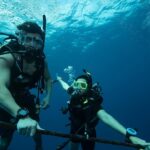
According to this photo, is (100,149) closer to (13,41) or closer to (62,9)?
(62,9)

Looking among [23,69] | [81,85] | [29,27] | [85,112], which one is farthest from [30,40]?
[85,112]

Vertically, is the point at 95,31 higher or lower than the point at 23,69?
higher

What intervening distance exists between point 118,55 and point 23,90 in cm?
4034

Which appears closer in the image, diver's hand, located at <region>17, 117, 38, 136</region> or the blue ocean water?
diver's hand, located at <region>17, 117, 38, 136</region>

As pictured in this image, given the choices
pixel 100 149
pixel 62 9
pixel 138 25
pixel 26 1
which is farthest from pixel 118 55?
pixel 26 1

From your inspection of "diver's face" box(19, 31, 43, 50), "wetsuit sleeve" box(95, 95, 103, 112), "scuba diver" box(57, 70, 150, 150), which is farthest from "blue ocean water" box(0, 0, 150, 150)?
"diver's face" box(19, 31, 43, 50)

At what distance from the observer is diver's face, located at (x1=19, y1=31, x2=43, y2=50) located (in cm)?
437

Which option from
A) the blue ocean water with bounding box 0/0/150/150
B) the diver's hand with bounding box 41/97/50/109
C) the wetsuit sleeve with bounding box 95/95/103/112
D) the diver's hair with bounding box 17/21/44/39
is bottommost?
the diver's hand with bounding box 41/97/50/109

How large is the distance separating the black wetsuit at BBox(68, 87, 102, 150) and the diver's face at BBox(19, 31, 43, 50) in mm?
2321

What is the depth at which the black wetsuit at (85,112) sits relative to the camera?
6309 mm

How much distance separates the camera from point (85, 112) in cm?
648

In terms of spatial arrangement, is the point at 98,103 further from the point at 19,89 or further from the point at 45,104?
the point at 19,89

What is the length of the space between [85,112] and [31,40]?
8.73 ft

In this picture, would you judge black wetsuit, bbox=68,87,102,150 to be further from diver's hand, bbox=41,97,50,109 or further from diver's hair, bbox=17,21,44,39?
diver's hair, bbox=17,21,44,39
